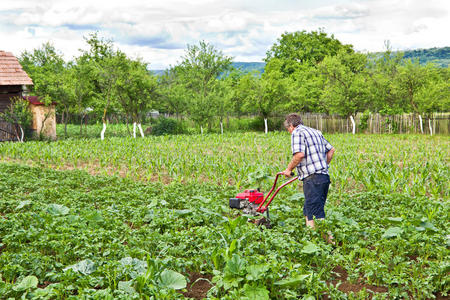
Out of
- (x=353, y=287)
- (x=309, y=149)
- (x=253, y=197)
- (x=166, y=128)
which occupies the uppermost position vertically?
(x=166, y=128)

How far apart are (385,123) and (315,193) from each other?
80.0ft

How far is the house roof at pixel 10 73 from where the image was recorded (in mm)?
21828

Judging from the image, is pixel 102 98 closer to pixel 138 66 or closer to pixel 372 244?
pixel 138 66

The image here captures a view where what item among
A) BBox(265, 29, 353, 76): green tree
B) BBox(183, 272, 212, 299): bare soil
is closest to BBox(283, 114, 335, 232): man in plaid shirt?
BBox(183, 272, 212, 299): bare soil

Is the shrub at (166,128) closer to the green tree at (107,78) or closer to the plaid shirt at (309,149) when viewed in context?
the green tree at (107,78)

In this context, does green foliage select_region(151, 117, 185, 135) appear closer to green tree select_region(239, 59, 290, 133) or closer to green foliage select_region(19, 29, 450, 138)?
green foliage select_region(19, 29, 450, 138)

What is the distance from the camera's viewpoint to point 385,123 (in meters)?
27.2

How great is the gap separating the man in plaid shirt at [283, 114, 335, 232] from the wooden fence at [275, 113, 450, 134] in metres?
23.5

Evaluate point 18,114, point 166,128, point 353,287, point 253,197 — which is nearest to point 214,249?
point 253,197

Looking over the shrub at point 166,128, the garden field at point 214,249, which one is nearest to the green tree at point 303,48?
the shrub at point 166,128

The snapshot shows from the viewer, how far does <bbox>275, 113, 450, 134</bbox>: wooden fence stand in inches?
1014

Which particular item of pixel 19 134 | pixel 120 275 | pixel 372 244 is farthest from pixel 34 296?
pixel 19 134

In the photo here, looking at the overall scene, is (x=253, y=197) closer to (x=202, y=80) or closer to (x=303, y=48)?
(x=202, y=80)

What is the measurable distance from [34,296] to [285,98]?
27920mm
